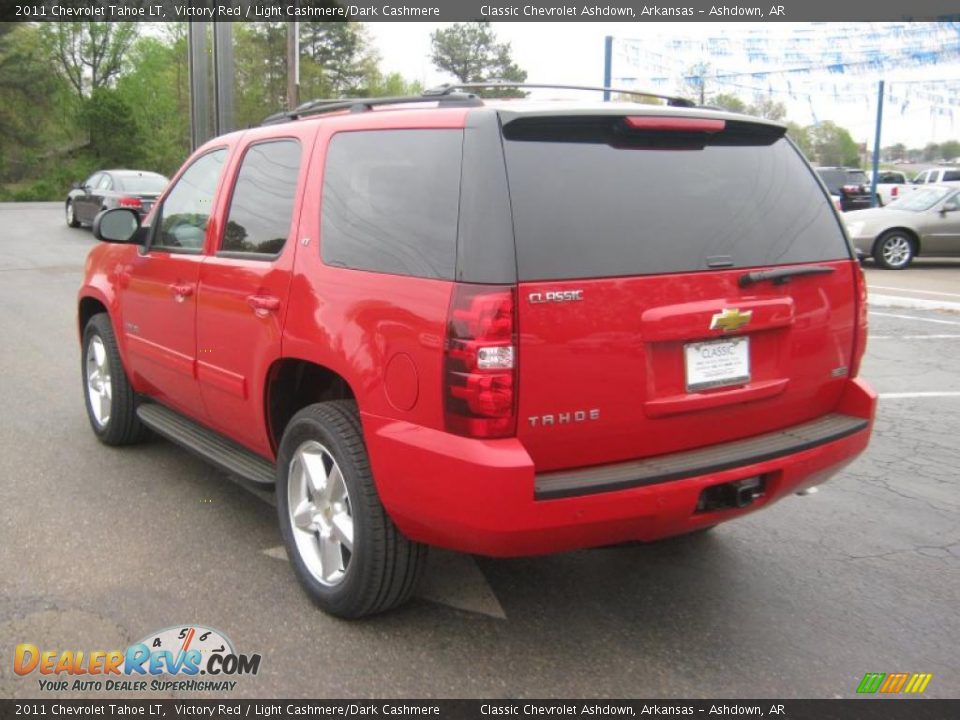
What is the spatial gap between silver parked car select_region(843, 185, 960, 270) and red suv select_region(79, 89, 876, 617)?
14.1 meters

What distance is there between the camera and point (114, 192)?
19.9 m

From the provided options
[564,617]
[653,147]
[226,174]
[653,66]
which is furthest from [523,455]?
[653,66]

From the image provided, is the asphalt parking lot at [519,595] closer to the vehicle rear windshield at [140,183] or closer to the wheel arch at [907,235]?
the wheel arch at [907,235]

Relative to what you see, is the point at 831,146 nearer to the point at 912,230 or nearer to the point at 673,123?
the point at 912,230

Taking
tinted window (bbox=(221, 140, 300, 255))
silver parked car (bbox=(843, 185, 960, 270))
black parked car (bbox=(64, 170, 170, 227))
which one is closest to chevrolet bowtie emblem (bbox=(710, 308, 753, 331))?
tinted window (bbox=(221, 140, 300, 255))

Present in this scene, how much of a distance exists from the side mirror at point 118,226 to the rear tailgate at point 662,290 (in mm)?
2823

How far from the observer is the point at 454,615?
336cm

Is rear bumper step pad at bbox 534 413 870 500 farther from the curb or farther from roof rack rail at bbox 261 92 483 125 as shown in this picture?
the curb

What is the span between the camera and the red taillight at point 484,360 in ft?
8.72

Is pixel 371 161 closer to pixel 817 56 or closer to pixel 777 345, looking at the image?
pixel 777 345

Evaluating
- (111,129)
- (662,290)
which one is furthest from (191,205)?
(111,129)

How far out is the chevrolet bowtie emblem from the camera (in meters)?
2.98

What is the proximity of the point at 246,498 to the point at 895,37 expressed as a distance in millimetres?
27844

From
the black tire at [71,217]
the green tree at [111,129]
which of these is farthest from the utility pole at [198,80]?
the green tree at [111,129]
